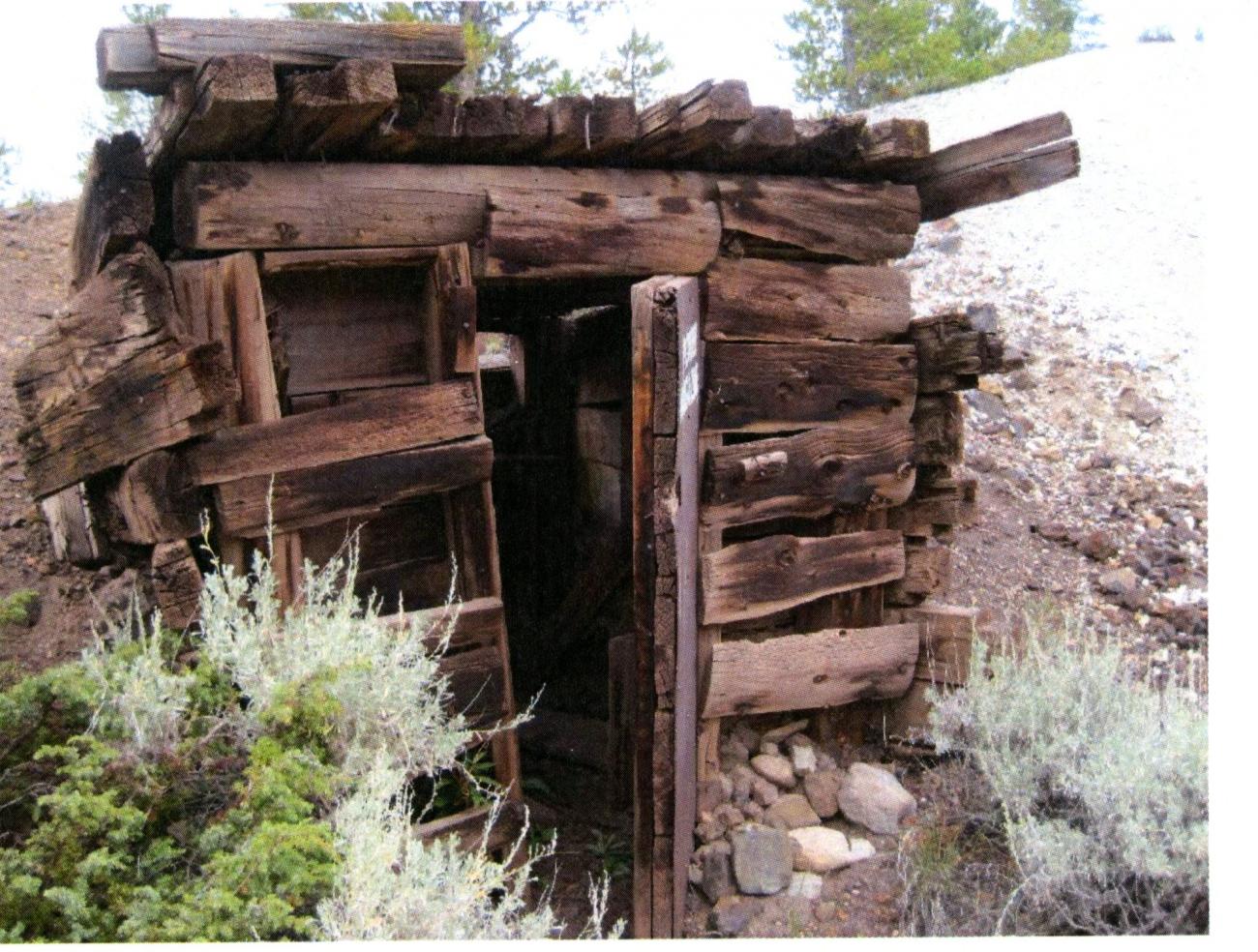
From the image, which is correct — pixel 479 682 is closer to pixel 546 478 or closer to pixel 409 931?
pixel 409 931

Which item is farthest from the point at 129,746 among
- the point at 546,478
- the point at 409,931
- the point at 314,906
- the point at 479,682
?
the point at 546,478

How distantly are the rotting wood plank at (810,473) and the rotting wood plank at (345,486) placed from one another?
932mm

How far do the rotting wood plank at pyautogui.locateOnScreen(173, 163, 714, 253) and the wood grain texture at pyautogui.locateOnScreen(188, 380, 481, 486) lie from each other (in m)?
0.55

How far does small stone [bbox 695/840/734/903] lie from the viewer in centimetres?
432

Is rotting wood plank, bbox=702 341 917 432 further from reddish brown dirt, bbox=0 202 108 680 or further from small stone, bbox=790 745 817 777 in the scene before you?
reddish brown dirt, bbox=0 202 108 680

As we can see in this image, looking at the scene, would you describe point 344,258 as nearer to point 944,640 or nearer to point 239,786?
point 239,786

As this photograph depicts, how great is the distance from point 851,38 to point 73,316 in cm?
501

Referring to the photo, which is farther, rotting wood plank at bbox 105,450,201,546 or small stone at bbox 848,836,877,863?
small stone at bbox 848,836,877,863

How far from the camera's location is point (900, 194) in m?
4.93

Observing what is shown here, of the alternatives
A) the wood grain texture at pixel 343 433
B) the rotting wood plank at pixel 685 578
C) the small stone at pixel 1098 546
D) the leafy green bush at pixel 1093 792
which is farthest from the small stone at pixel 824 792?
the small stone at pixel 1098 546

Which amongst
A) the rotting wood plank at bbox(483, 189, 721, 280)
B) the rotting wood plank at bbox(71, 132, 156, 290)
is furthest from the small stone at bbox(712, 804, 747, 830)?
the rotting wood plank at bbox(71, 132, 156, 290)

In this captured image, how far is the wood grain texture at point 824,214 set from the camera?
15.0 ft

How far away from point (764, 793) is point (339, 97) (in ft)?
10.00

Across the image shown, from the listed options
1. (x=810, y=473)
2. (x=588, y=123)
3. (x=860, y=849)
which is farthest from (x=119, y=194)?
(x=860, y=849)
